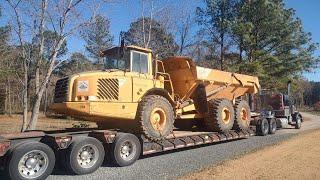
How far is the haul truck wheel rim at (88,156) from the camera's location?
10.8 m

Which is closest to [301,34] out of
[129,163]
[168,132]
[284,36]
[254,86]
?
[284,36]

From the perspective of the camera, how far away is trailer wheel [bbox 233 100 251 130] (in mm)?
17859

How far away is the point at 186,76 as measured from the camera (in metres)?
15.7

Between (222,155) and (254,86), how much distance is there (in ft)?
23.5

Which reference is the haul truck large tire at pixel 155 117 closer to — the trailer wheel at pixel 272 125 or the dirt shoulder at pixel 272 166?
the dirt shoulder at pixel 272 166

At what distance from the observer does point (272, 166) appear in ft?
37.0

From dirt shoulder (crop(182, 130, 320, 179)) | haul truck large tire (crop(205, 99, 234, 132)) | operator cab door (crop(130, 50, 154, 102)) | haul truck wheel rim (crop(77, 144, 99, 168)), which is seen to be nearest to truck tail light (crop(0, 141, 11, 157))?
haul truck wheel rim (crop(77, 144, 99, 168))

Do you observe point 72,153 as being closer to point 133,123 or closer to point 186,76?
point 133,123

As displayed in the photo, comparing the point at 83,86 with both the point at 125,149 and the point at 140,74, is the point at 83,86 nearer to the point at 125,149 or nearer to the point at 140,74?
the point at 125,149

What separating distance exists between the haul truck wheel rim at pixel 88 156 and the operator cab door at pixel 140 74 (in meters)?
2.35

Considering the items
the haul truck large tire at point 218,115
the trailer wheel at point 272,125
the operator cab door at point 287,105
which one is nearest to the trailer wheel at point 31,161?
the haul truck large tire at point 218,115

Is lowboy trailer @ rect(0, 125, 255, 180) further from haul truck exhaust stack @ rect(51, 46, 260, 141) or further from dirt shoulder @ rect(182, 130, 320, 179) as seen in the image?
dirt shoulder @ rect(182, 130, 320, 179)

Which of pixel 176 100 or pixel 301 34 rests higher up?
pixel 301 34

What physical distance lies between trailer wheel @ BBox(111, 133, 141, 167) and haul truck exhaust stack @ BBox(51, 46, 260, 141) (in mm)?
689
